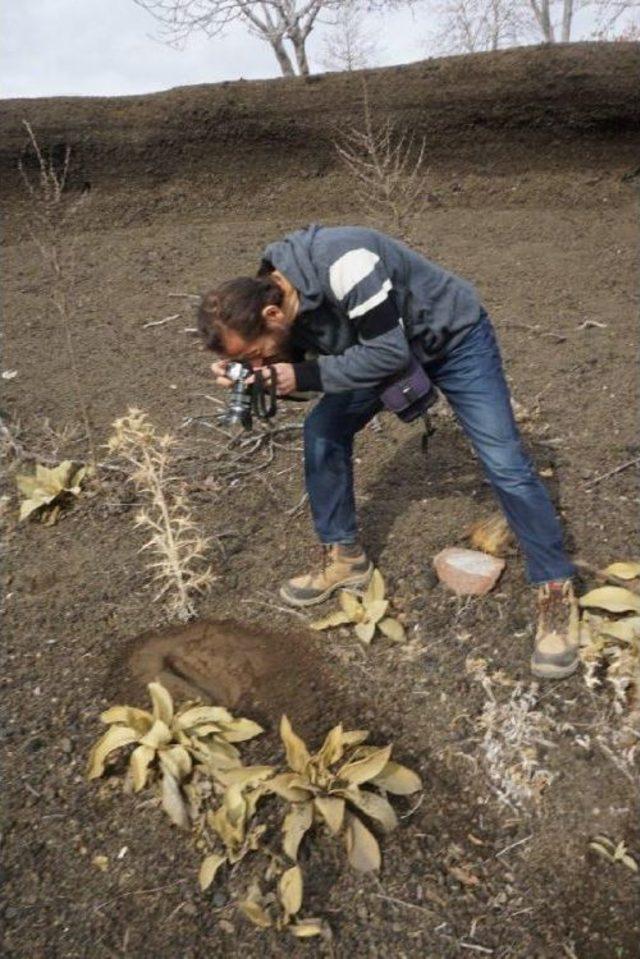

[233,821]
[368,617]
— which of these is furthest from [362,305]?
[233,821]

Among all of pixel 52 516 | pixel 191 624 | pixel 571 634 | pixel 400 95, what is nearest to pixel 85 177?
pixel 400 95

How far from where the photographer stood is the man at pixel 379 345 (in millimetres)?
2305

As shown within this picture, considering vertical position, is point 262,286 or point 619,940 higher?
point 262,286

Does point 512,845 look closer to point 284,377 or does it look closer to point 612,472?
point 284,377

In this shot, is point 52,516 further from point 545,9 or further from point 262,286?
point 545,9

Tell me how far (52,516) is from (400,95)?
6638 millimetres

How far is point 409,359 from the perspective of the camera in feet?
8.02

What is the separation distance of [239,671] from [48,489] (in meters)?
1.52

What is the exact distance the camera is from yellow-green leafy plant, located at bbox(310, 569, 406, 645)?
2.81 m

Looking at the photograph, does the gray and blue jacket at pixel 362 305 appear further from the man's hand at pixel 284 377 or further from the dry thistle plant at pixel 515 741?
the dry thistle plant at pixel 515 741

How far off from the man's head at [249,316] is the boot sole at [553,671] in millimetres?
1344

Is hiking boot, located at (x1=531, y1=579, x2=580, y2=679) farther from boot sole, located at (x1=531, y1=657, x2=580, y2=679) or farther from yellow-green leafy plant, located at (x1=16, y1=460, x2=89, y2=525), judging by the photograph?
yellow-green leafy plant, located at (x1=16, y1=460, x2=89, y2=525)

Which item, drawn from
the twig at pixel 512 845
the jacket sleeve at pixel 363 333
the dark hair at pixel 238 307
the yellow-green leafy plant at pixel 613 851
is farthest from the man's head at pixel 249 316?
the yellow-green leafy plant at pixel 613 851

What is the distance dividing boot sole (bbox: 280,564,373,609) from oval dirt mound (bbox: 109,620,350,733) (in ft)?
0.53
